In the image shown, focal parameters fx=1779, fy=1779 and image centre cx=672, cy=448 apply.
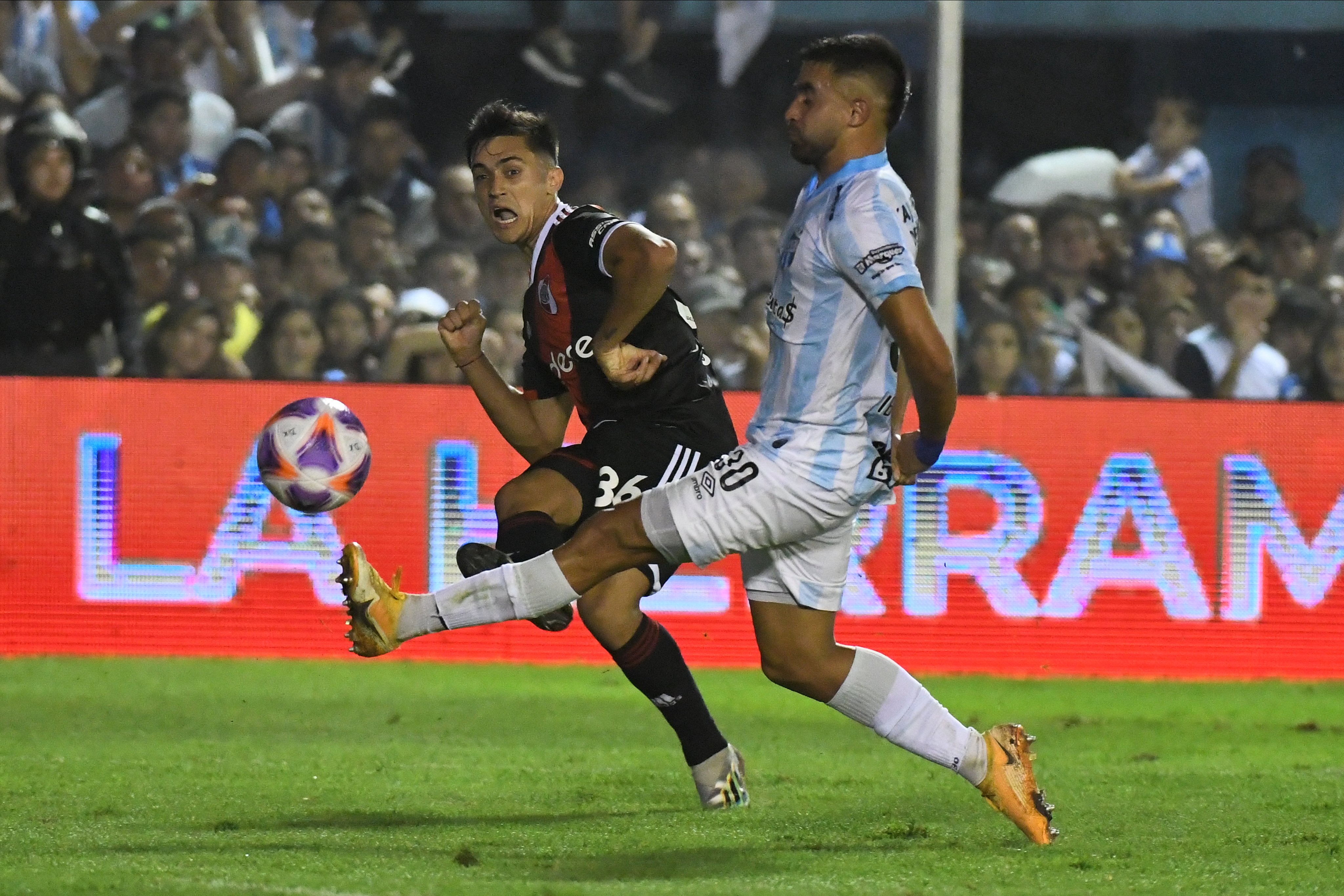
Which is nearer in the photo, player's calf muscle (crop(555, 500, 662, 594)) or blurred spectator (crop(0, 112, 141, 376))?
player's calf muscle (crop(555, 500, 662, 594))

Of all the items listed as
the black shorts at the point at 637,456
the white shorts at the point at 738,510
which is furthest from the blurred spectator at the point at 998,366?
the white shorts at the point at 738,510

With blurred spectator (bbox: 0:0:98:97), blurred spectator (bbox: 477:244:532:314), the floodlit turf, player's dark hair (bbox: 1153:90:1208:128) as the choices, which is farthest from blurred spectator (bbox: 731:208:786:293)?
blurred spectator (bbox: 0:0:98:97)

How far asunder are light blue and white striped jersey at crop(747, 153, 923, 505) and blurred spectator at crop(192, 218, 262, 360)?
6339 millimetres

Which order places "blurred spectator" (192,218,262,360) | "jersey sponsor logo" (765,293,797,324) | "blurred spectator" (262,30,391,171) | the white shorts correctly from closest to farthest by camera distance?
the white shorts → "jersey sponsor logo" (765,293,797,324) → "blurred spectator" (192,218,262,360) → "blurred spectator" (262,30,391,171)

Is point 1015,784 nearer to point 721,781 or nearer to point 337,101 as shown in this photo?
point 721,781

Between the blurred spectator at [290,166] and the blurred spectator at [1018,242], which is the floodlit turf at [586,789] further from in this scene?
the blurred spectator at [290,166]

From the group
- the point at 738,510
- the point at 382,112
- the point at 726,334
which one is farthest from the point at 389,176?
the point at 738,510

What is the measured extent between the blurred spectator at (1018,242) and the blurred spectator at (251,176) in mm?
4491

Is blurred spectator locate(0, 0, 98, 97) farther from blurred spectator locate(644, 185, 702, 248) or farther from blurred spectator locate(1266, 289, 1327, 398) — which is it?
blurred spectator locate(1266, 289, 1327, 398)

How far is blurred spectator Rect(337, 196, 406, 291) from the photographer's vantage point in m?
10.8

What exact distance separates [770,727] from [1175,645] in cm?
265

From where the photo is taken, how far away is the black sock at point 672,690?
17.9 ft

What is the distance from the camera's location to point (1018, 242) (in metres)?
11.3

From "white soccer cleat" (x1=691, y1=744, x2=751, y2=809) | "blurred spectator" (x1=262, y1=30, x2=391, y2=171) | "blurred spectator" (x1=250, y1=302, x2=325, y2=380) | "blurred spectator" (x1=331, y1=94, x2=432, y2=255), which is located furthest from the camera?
"blurred spectator" (x1=262, y1=30, x2=391, y2=171)
